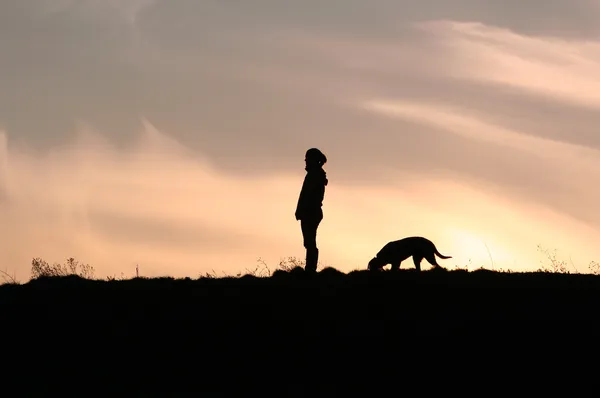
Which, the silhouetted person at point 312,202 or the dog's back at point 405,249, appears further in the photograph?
the dog's back at point 405,249

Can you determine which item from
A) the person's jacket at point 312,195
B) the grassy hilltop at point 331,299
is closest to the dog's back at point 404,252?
the grassy hilltop at point 331,299

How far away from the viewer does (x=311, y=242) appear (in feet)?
69.6

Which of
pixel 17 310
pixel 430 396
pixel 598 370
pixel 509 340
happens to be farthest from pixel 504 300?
pixel 17 310

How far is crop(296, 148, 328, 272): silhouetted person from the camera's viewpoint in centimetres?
2106

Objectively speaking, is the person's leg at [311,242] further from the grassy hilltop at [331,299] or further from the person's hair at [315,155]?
the person's hair at [315,155]

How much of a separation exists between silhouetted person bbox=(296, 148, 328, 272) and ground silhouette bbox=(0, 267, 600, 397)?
90 cm

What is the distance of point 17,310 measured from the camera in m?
18.8

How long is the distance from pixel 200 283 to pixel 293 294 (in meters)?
3.04

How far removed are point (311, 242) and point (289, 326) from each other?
4.93 metres

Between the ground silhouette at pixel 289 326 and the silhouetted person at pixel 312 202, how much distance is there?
896 mm

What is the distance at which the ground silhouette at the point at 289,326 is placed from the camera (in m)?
14.6

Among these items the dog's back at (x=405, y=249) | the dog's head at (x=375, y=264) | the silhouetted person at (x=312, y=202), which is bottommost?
the dog's head at (x=375, y=264)

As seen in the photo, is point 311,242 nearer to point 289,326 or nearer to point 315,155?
point 315,155

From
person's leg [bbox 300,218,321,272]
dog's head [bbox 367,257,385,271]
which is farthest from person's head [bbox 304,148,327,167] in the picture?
dog's head [bbox 367,257,385,271]
